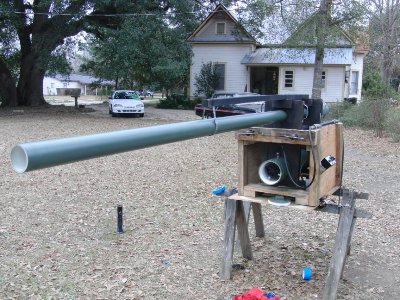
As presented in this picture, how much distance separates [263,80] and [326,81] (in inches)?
241

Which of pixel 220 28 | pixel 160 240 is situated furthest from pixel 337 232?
pixel 220 28

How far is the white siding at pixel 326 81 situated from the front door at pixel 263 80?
2.96 m

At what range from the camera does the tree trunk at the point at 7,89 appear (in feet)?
86.5

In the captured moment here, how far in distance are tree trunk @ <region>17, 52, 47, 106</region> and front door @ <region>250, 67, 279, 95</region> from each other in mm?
14835

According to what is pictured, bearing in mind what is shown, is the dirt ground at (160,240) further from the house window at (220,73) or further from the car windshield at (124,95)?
→ the house window at (220,73)

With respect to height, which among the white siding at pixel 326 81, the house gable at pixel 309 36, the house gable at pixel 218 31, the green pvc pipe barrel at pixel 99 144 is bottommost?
the green pvc pipe barrel at pixel 99 144

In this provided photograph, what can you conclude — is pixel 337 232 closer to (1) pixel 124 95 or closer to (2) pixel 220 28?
(1) pixel 124 95

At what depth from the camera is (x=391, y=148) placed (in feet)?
45.1

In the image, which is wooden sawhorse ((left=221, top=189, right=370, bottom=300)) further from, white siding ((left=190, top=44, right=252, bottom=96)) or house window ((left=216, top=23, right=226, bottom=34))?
house window ((left=216, top=23, right=226, bottom=34))

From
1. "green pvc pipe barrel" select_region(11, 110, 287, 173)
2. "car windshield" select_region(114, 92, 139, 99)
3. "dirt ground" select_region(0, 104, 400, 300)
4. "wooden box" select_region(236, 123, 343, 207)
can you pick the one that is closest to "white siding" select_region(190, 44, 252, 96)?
"car windshield" select_region(114, 92, 139, 99)

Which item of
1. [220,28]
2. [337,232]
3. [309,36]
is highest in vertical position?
[220,28]

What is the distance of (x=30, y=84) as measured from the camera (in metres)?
27.0

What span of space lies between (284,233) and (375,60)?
38.6 metres

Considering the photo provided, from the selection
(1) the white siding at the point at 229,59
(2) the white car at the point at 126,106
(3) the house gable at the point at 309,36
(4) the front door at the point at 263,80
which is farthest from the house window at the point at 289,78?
(2) the white car at the point at 126,106
